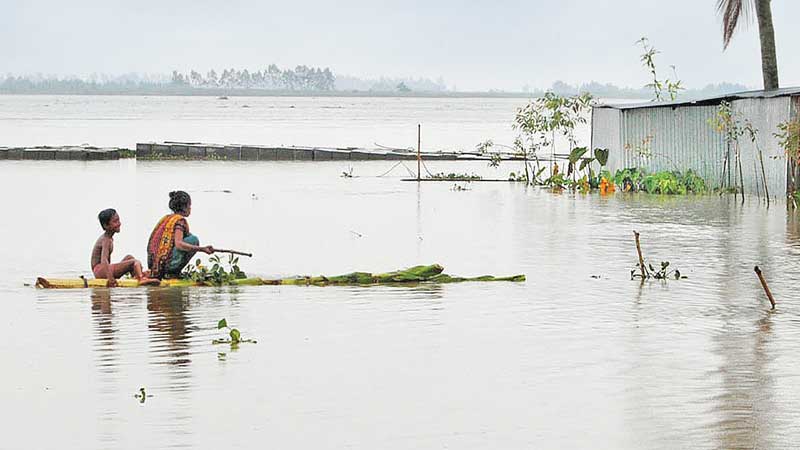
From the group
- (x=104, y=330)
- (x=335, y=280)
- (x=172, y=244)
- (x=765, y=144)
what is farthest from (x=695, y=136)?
(x=104, y=330)

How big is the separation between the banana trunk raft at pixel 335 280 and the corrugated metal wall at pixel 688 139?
12.0 m

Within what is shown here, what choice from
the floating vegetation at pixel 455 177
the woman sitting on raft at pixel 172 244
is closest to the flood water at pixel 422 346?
the woman sitting on raft at pixel 172 244

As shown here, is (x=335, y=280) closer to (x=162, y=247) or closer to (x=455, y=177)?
(x=162, y=247)

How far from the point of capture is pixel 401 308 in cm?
1193

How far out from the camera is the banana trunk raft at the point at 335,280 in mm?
13109

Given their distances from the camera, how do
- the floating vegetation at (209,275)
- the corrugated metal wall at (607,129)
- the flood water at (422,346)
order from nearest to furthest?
1. the flood water at (422,346)
2. the floating vegetation at (209,275)
3. the corrugated metal wall at (607,129)

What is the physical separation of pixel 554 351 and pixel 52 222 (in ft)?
42.3

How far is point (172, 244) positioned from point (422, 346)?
12.7 feet

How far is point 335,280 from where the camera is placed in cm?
1351

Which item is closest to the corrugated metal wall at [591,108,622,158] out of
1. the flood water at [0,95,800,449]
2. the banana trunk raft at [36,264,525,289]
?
the flood water at [0,95,800,449]

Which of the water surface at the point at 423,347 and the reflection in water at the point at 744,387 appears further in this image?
the water surface at the point at 423,347

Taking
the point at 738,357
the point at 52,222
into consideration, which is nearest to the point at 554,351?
the point at 738,357

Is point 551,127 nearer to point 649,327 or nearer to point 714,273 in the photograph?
point 714,273

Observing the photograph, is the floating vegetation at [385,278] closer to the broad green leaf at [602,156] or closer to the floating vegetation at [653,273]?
the floating vegetation at [653,273]
